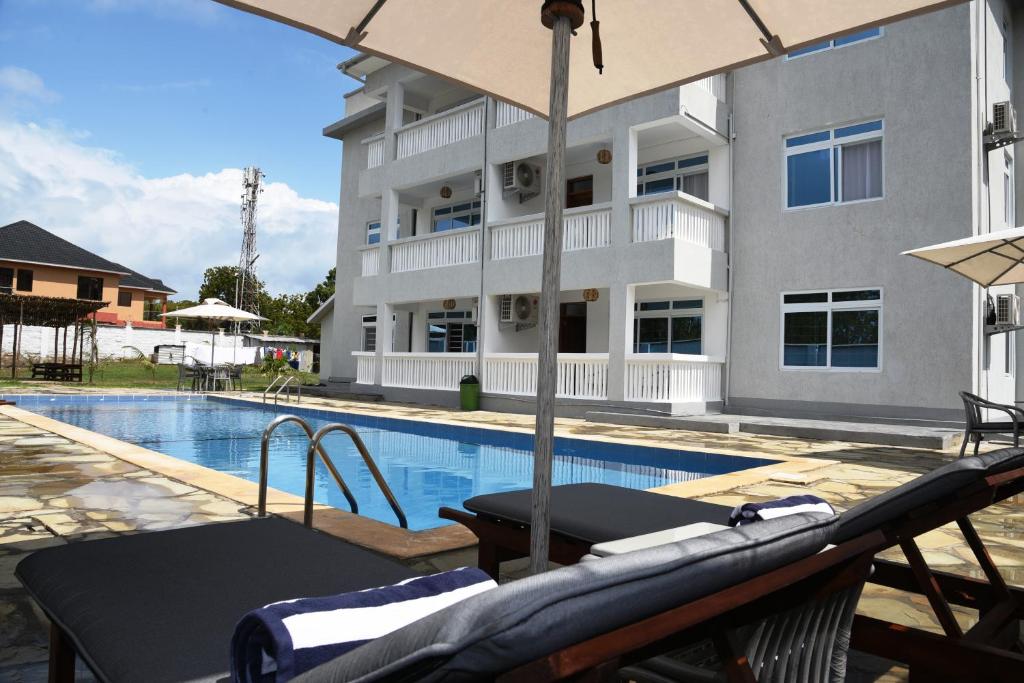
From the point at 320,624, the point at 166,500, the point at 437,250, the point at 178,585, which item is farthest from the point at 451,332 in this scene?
the point at 320,624

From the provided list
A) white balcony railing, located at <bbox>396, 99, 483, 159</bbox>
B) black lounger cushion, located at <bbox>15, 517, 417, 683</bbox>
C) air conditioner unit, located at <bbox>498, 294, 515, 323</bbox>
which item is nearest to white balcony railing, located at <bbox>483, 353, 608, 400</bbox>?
air conditioner unit, located at <bbox>498, 294, 515, 323</bbox>

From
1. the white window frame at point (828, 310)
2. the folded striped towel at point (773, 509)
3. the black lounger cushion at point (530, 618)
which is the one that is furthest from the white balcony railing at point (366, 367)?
the black lounger cushion at point (530, 618)

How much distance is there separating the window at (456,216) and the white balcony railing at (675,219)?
639cm

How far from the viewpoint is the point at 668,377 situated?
1301 centimetres

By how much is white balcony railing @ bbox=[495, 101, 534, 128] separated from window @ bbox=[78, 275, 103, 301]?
38.6 m

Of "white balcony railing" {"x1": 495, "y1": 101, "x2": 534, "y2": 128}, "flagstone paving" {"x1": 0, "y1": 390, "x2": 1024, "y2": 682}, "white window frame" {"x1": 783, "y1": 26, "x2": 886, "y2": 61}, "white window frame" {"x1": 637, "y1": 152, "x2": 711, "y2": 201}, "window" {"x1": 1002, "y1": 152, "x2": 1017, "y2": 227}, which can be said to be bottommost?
"flagstone paving" {"x1": 0, "y1": 390, "x2": 1024, "y2": 682}

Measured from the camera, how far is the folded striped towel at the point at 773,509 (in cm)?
186

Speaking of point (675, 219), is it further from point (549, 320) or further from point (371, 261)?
point (549, 320)

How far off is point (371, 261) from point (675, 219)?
9359 millimetres

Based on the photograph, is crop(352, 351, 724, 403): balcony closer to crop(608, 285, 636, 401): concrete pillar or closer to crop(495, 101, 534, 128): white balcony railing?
crop(608, 285, 636, 401): concrete pillar

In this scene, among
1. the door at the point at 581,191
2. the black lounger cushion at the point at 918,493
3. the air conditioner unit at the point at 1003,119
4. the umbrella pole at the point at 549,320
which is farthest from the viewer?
the door at the point at 581,191

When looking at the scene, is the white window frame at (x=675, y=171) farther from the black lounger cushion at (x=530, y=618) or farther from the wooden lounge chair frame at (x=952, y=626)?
the black lounger cushion at (x=530, y=618)

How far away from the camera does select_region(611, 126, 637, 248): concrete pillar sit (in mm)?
13758

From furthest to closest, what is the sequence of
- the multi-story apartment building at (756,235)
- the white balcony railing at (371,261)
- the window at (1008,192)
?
the white balcony railing at (371,261)
the window at (1008,192)
the multi-story apartment building at (756,235)
